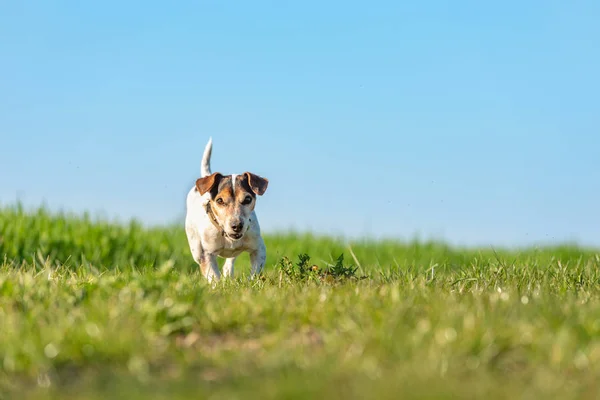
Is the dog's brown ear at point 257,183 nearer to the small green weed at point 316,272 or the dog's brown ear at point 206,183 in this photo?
the dog's brown ear at point 206,183

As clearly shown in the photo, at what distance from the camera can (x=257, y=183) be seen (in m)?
9.55

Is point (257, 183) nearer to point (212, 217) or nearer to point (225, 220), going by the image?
point (225, 220)

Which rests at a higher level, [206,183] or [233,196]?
[206,183]

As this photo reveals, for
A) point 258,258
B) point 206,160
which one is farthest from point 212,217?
point 206,160

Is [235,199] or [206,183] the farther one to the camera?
[206,183]

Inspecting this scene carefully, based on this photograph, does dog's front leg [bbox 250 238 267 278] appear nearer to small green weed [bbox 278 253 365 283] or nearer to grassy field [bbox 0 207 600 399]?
small green weed [bbox 278 253 365 283]

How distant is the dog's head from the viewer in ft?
30.8

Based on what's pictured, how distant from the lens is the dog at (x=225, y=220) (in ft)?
30.9

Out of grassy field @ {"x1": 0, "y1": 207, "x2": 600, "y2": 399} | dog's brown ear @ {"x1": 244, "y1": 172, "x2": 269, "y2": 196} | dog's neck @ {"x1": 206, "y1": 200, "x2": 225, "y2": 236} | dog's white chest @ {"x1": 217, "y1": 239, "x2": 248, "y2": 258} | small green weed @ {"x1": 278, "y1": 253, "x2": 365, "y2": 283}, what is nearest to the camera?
grassy field @ {"x1": 0, "y1": 207, "x2": 600, "y2": 399}

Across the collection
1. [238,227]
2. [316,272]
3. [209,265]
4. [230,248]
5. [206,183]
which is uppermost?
[206,183]

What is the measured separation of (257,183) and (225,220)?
648 millimetres

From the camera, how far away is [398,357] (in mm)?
4668

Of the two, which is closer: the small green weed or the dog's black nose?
the small green weed

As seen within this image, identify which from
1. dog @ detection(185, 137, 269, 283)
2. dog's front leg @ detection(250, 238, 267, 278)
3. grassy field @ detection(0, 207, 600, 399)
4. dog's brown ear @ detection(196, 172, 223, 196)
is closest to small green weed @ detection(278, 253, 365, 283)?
dog @ detection(185, 137, 269, 283)
